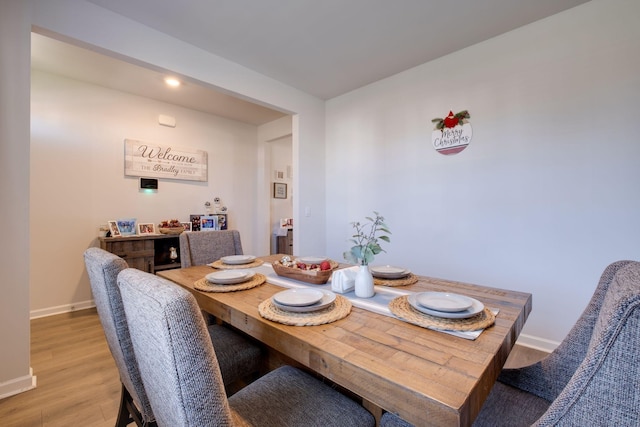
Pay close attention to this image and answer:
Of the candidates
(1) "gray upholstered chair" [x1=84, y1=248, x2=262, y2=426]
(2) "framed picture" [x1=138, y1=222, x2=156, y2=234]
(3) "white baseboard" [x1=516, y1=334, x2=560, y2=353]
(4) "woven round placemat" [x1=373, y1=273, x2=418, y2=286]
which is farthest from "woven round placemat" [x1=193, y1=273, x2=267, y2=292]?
(2) "framed picture" [x1=138, y1=222, x2=156, y2=234]

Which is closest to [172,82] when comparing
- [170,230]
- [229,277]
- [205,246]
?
[170,230]

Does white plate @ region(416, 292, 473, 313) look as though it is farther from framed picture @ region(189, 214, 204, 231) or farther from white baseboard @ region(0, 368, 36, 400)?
framed picture @ region(189, 214, 204, 231)

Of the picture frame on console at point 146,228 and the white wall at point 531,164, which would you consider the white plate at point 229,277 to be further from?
the picture frame on console at point 146,228

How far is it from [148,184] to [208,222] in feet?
2.97

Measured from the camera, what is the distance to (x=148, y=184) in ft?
11.6

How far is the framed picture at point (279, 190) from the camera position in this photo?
508 cm

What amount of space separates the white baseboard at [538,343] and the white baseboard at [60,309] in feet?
14.5

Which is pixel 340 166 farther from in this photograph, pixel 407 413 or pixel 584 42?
pixel 407 413

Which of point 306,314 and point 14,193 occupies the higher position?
point 14,193

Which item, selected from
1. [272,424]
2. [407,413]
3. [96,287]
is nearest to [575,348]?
[407,413]

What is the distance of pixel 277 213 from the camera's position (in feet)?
17.2

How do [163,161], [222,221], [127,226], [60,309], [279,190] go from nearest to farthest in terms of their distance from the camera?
[60,309] → [127,226] → [163,161] → [222,221] → [279,190]

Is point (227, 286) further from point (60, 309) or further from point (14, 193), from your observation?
point (60, 309)

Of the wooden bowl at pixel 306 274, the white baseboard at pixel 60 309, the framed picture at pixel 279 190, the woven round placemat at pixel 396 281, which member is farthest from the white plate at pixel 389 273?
the framed picture at pixel 279 190
